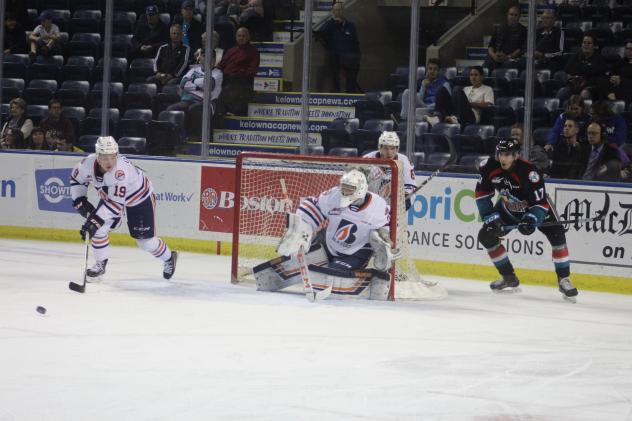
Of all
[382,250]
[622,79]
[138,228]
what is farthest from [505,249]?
[138,228]

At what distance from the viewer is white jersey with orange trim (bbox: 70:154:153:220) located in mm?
7918

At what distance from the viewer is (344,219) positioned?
770cm

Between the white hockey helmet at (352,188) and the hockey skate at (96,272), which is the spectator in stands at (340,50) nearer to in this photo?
the white hockey helmet at (352,188)

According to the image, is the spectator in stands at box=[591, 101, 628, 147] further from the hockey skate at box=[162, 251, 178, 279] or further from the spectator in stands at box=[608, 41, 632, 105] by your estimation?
the hockey skate at box=[162, 251, 178, 279]

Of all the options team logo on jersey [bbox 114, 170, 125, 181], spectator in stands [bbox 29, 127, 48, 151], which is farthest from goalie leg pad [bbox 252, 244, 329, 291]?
spectator in stands [bbox 29, 127, 48, 151]

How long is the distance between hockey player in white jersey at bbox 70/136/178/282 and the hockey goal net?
Answer: 75 cm

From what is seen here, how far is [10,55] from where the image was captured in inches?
466

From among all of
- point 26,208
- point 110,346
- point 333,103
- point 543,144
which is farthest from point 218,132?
point 110,346

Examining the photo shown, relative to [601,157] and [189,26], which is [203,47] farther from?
[601,157]

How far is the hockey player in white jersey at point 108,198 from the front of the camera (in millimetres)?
7852

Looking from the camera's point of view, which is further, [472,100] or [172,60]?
[172,60]

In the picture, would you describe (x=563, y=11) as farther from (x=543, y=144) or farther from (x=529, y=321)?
(x=529, y=321)

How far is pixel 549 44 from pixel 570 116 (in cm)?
69

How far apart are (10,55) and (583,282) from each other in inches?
253
